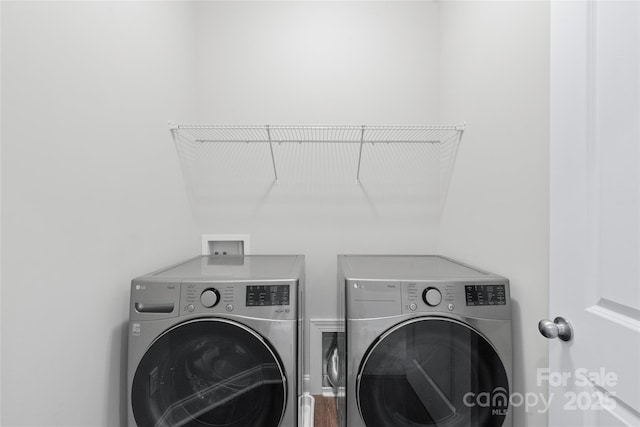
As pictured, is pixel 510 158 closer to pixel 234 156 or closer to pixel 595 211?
pixel 595 211

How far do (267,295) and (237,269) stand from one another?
305mm

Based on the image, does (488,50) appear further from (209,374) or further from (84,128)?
(209,374)

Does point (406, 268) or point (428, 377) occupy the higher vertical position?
point (406, 268)

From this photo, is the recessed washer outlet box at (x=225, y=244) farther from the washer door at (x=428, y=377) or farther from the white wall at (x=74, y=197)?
the washer door at (x=428, y=377)

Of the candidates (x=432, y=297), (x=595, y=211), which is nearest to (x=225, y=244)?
(x=432, y=297)

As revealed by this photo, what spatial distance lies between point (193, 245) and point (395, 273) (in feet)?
4.04

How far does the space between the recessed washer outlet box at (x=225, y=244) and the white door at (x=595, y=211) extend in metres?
1.51

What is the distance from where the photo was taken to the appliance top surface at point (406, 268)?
1162mm

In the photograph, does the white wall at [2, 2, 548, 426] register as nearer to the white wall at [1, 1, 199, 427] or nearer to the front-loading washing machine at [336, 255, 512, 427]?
the white wall at [1, 1, 199, 427]

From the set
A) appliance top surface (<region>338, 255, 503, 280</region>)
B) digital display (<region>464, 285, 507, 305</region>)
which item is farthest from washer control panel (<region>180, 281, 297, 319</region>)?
digital display (<region>464, 285, 507, 305</region>)

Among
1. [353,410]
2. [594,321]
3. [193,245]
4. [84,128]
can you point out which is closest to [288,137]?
[193,245]

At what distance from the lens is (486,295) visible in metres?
1.09

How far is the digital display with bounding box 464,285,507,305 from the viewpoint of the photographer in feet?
3.56

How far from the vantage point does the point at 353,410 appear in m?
1.09
